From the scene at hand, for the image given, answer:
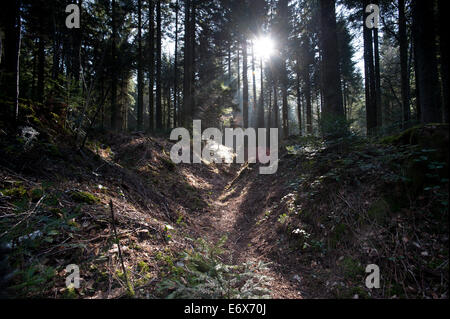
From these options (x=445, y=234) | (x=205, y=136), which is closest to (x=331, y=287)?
(x=445, y=234)

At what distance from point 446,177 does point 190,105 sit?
43.9 feet

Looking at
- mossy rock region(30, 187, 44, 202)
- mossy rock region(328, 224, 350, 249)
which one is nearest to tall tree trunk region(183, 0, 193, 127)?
mossy rock region(30, 187, 44, 202)

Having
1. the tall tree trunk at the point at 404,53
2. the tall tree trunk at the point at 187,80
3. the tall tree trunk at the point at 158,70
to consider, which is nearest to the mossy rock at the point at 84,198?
the tall tree trunk at the point at 187,80

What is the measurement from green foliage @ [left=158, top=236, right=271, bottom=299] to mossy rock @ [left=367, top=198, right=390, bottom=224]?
6.26 feet

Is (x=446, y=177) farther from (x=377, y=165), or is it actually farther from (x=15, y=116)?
(x=15, y=116)

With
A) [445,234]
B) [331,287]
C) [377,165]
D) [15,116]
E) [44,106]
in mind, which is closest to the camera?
[445,234]

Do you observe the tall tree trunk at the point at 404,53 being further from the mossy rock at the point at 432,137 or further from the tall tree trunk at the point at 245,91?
the tall tree trunk at the point at 245,91

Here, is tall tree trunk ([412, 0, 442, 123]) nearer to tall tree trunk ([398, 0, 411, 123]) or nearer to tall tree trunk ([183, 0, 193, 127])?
tall tree trunk ([398, 0, 411, 123])

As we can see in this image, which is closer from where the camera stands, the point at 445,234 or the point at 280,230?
the point at 445,234

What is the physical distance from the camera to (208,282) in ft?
8.05

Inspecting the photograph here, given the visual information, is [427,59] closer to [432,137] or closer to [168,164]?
[432,137]

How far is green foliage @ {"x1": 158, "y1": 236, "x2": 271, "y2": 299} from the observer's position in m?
2.23

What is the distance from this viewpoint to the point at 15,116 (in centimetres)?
411

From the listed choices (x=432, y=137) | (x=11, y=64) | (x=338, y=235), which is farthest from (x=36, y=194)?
(x=432, y=137)
